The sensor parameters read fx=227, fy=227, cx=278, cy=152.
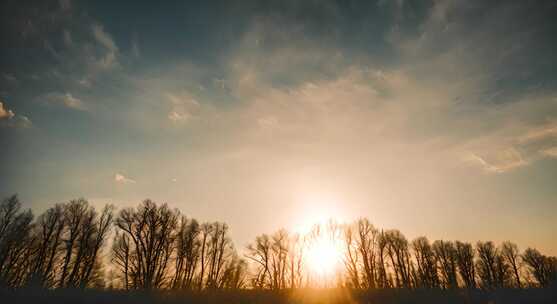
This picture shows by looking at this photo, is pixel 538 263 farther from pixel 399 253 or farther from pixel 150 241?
pixel 150 241

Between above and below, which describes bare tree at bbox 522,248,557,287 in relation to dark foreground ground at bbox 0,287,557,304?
below

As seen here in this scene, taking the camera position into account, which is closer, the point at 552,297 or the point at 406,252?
the point at 552,297

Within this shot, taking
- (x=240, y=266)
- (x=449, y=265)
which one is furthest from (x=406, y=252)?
(x=240, y=266)

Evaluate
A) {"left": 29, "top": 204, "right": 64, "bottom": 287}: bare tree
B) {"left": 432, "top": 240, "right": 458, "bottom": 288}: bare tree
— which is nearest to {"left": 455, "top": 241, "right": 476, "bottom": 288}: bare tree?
{"left": 432, "top": 240, "right": 458, "bottom": 288}: bare tree

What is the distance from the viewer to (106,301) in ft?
30.7

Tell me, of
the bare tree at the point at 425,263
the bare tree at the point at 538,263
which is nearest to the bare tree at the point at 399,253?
the bare tree at the point at 425,263

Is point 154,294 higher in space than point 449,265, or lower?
higher

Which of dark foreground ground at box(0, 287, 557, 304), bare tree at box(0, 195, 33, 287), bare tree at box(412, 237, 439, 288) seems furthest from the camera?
bare tree at box(412, 237, 439, 288)

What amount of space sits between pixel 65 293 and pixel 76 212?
29779mm

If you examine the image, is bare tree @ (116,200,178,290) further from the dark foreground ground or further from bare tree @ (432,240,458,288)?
bare tree @ (432,240,458,288)

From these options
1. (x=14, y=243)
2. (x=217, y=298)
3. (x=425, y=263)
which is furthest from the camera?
(x=425, y=263)

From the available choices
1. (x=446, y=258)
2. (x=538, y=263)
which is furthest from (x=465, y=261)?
(x=538, y=263)

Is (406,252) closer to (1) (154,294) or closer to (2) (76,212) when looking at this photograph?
(1) (154,294)

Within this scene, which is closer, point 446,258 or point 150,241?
point 150,241
